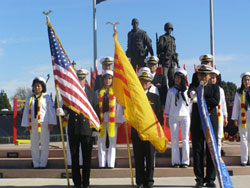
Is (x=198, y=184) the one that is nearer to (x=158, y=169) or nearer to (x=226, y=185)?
(x=226, y=185)

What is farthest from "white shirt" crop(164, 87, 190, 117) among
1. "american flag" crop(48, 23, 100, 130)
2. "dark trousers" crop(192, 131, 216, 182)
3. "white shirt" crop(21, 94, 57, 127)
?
"white shirt" crop(21, 94, 57, 127)

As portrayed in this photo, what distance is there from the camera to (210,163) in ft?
23.2

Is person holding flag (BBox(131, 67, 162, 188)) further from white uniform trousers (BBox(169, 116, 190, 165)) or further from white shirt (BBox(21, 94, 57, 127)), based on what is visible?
white shirt (BBox(21, 94, 57, 127))

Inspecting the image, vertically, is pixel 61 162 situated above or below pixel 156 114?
below

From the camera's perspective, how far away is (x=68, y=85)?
706 centimetres

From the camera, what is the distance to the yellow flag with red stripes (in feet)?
21.7

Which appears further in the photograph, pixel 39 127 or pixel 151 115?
pixel 39 127

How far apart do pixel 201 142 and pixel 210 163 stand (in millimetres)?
391

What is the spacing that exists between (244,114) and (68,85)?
12.8 ft

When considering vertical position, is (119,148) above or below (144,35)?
below

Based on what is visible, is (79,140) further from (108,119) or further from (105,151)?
(105,151)

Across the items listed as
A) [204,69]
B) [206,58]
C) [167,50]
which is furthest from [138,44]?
[204,69]

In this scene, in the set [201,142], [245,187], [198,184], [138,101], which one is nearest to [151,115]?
[138,101]

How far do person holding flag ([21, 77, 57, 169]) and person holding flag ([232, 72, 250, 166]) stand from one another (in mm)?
3938
